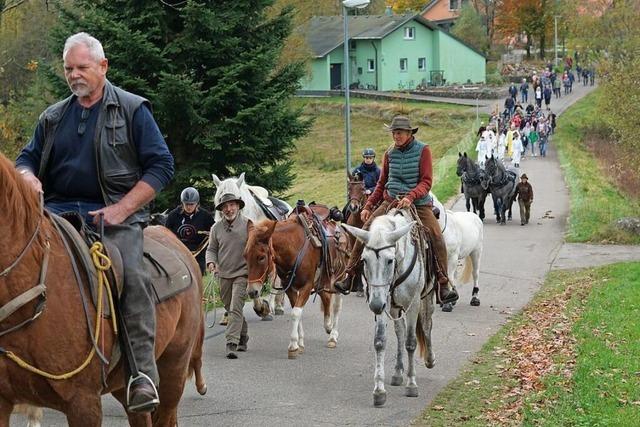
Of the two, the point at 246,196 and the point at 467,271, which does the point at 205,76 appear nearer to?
the point at 467,271

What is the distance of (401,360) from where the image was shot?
506 inches

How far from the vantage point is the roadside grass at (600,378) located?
404 inches

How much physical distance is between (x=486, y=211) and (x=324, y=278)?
21.0m

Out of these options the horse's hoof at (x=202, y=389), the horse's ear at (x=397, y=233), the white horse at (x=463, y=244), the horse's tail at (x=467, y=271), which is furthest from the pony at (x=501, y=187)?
the horse's hoof at (x=202, y=389)

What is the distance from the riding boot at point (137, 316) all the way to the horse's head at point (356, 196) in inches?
A: 456

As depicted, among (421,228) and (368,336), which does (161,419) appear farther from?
(368,336)

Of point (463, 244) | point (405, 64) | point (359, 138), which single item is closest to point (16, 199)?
point (463, 244)

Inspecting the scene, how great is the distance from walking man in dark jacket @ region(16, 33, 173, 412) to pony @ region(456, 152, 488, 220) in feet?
83.3

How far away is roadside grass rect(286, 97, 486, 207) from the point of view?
2046 inches

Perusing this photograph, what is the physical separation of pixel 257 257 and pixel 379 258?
2.80 metres

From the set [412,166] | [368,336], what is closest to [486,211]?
[368,336]

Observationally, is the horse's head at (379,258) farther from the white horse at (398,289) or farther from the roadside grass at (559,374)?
the roadside grass at (559,374)

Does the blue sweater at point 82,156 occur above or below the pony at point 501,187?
above

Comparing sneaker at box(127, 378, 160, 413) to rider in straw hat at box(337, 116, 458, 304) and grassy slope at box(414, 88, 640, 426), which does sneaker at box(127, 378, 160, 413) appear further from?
rider in straw hat at box(337, 116, 458, 304)
